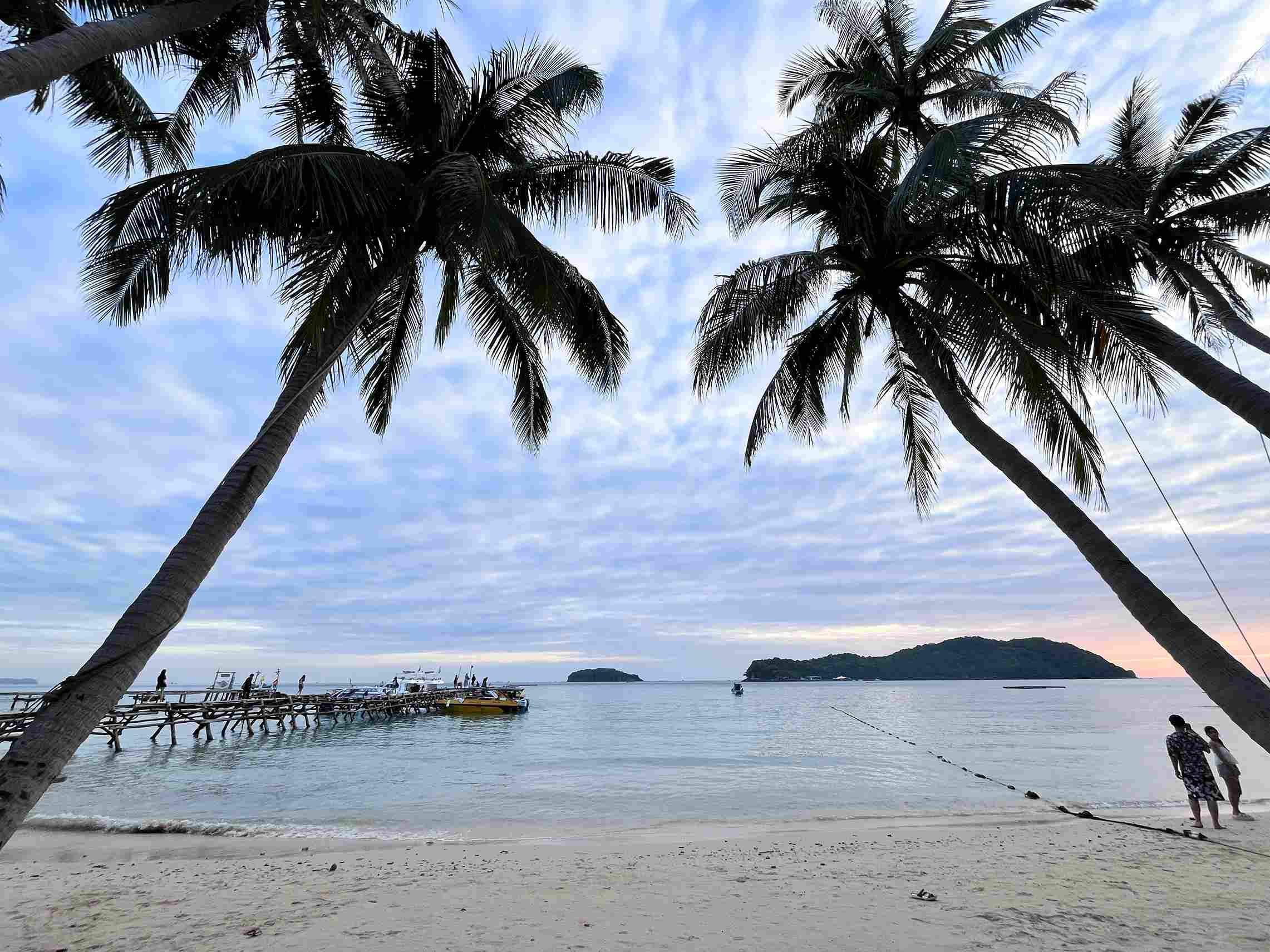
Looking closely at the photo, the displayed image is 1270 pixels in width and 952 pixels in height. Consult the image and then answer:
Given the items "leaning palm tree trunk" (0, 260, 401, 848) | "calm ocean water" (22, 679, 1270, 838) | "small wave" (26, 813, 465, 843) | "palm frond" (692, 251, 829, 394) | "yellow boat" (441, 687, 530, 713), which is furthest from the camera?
"yellow boat" (441, 687, 530, 713)

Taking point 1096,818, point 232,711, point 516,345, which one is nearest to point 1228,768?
point 1096,818

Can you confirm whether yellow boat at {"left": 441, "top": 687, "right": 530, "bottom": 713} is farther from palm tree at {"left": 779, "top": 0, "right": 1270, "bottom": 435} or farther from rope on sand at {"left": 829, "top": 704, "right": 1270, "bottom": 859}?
palm tree at {"left": 779, "top": 0, "right": 1270, "bottom": 435}

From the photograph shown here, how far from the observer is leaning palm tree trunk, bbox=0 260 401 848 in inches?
152

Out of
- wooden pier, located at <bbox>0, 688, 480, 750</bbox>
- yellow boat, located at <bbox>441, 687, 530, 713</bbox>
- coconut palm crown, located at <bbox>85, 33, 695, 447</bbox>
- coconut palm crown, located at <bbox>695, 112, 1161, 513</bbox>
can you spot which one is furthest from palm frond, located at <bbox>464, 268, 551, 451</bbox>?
yellow boat, located at <bbox>441, 687, 530, 713</bbox>

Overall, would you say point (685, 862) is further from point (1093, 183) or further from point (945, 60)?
point (945, 60)

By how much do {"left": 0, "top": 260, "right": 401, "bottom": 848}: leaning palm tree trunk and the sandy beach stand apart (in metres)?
2.67

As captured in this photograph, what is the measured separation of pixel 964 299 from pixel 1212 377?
2520 mm

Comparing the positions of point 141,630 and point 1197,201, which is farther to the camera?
point 1197,201

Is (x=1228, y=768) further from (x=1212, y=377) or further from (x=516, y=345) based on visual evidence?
(x=516, y=345)

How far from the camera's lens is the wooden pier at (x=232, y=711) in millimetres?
26250

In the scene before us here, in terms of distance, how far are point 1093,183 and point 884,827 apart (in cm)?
1181

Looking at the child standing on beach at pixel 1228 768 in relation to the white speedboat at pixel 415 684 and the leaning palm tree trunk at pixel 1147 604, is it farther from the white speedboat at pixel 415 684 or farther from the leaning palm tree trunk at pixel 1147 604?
the white speedboat at pixel 415 684

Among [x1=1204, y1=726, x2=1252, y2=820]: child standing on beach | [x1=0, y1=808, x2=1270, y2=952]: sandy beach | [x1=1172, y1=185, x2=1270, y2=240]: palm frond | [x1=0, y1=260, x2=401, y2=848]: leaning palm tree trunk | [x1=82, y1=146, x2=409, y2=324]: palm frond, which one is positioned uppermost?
[x1=1172, y1=185, x2=1270, y2=240]: palm frond

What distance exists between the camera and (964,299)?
8.09 meters
